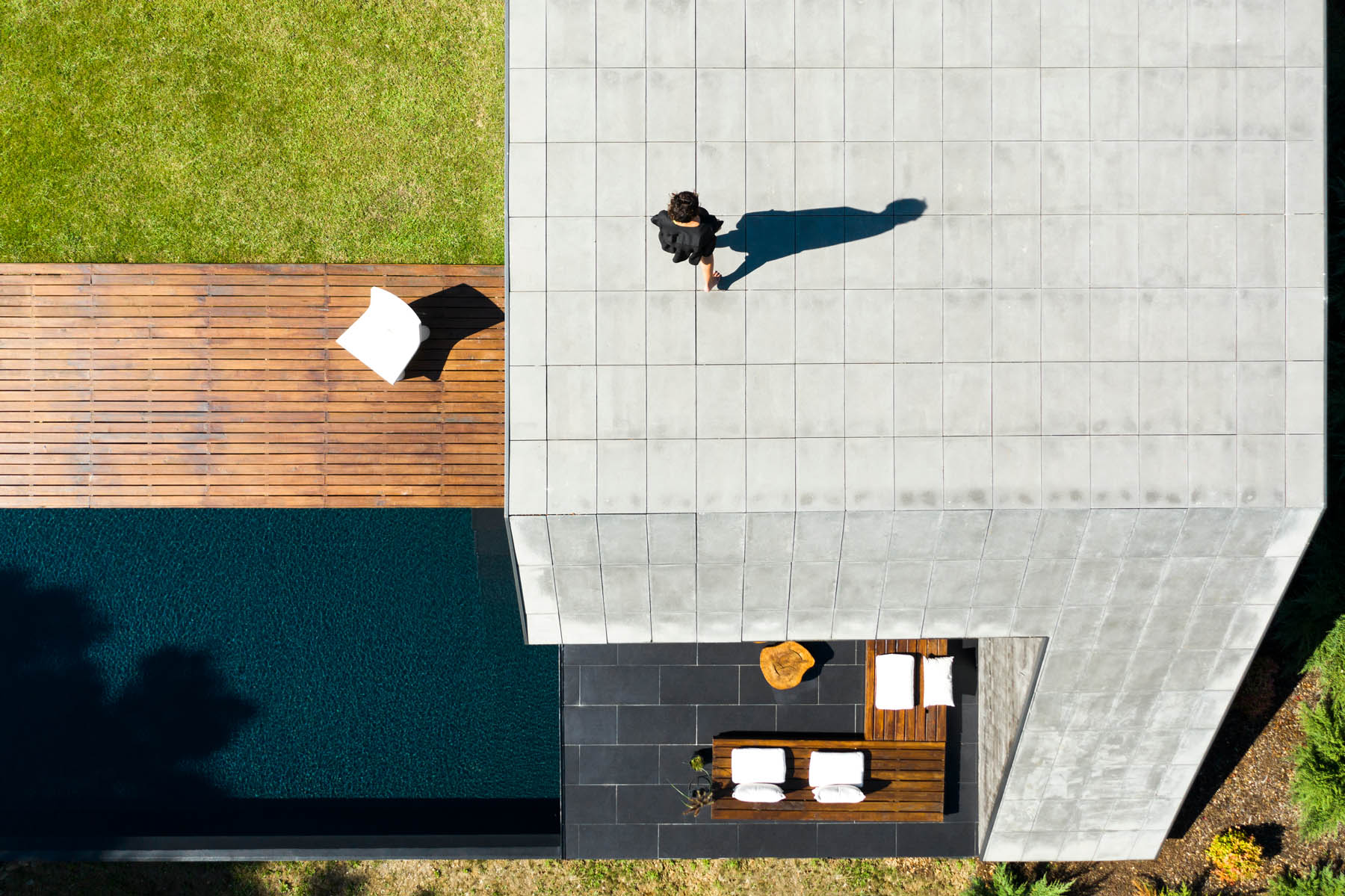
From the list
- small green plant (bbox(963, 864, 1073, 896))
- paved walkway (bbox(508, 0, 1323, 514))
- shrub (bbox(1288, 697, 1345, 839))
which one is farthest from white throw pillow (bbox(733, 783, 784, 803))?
shrub (bbox(1288, 697, 1345, 839))

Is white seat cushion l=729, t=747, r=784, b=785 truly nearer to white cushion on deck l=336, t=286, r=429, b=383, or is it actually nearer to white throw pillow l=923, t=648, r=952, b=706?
white throw pillow l=923, t=648, r=952, b=706

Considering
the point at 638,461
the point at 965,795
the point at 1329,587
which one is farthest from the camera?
the point at 965,795

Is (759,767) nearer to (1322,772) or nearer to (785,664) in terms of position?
(785,664)

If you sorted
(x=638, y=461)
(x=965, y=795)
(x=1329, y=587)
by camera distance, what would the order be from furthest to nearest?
(x=965, y=795)
(x=1329, y=587)
(x=638, y=461)

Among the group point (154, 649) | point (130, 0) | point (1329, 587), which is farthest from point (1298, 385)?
point (130, 0)

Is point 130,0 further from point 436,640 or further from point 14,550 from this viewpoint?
point 436,640

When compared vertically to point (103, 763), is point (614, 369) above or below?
above

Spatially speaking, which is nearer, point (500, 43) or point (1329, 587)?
point (1329, 587)

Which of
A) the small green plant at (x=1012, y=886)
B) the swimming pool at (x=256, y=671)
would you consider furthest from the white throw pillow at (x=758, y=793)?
the small green plant at (x=1012, y=886)
